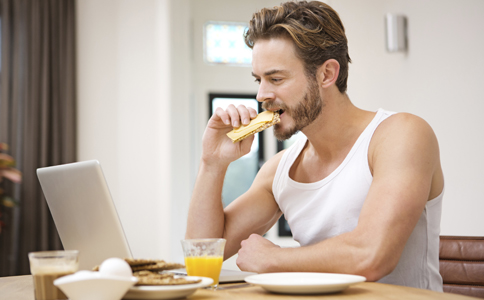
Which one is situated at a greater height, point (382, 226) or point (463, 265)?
point (382, 226)

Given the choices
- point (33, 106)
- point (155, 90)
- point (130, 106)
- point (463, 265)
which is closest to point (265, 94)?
point (463, 265)

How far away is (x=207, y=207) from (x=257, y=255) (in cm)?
48

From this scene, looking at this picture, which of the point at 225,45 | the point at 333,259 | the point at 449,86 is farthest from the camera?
Answer: the point at 225,45

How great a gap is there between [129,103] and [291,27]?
336 cm

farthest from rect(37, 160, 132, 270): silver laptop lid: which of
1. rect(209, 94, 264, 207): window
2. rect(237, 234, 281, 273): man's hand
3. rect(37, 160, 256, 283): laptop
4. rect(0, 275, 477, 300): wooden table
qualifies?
rect(209, 94, 264, 207): window

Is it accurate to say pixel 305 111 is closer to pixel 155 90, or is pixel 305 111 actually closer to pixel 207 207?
pixel 207 207

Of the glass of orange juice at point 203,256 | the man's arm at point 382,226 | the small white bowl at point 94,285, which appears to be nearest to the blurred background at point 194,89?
the man's arm at point 382,226

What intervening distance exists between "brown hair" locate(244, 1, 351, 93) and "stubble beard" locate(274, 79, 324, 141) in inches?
2.3

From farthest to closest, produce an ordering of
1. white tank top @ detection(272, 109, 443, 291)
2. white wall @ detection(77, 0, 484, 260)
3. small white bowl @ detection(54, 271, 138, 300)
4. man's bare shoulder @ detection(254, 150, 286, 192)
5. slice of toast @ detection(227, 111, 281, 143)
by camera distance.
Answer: white wall @ detection(77, 0, 484, 260), man's bare shoulder @ detection(254, 150, 286, 192), slice of toast @ detection(227, 111, 281, 143), white tank top @ detection(272, 109, 443, 291), small white bowl @ detection(54, 271, 138, 300)

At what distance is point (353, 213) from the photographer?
4.92 ft

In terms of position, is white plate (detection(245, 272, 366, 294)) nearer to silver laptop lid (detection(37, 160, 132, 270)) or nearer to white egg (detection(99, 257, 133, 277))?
white egg (detection(99, 257, 133, 277))

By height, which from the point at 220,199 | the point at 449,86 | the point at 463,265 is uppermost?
the point at 449,86

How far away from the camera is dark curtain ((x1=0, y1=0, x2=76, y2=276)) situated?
4488 millimetres

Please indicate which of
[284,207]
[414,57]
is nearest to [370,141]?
[284,207]
